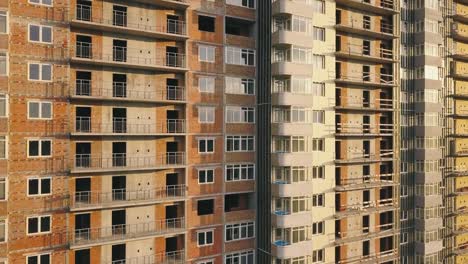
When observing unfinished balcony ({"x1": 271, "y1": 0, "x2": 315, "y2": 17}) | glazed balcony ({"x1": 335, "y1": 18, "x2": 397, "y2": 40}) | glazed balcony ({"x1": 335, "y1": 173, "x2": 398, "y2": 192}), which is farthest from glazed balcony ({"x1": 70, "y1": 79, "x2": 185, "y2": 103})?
glazed balcony ({"x1": 335, "y1": 173, "x2": 398, "y2": 192})

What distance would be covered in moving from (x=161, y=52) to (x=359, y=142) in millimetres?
22134

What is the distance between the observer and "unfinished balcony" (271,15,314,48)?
1273 inches

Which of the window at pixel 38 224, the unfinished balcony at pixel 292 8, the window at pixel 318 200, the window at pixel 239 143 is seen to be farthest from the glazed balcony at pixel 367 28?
the window at pixel 38 224

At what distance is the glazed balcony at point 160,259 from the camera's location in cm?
2950

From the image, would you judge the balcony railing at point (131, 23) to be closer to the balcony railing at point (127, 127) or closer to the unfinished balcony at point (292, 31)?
the balcony railing at point (127, 127)

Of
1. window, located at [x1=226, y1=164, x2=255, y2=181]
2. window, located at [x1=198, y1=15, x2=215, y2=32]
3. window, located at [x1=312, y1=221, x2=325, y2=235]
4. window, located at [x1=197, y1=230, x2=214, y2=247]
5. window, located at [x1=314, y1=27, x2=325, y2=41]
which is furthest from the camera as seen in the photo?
window, located at [x1=314, y1=27, x2=325, y2=41]

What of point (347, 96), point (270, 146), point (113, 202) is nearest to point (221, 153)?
point (270, 146)

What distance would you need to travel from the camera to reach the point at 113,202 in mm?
28594

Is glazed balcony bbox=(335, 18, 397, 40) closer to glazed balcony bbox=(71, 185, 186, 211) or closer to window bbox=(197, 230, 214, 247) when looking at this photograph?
glazed balcony bbox=(71, 185, 186, 211)

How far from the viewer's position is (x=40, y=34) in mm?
26766

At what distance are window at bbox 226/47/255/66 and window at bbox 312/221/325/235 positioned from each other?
16.4 metres

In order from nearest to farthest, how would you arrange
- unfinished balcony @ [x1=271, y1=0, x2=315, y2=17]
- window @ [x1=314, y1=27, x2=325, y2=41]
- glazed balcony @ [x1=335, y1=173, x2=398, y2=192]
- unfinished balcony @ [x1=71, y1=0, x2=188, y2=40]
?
unfinished balcony @ [x1=71, y1=0, x2=188, y2=40], unfinished balcony @ [x1=271, y1=0, x2=315, y2=17], window @ [x1=314, y1=27, x2=325, y2=41], glazed balcony @ [x1=335, y1=173, x2=398, y2=192]

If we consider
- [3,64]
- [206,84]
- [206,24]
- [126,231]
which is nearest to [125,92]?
[206,84]

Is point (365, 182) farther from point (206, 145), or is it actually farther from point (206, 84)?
point (206, 84)
